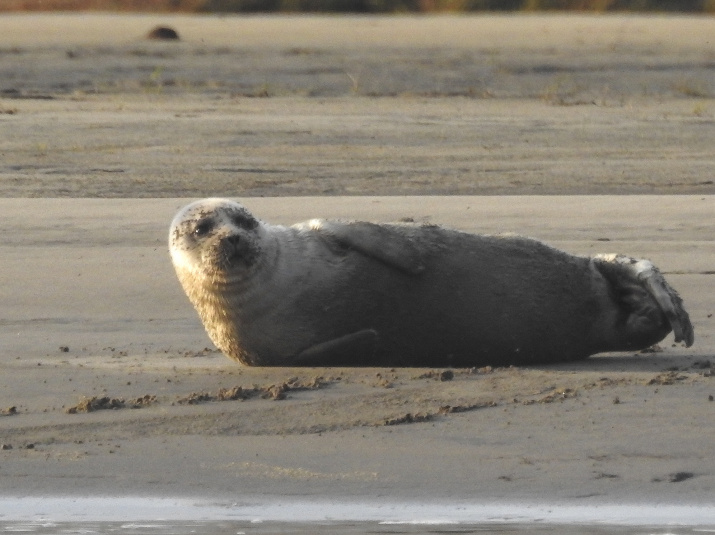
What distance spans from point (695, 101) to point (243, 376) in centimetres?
1251

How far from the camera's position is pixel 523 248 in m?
6.90

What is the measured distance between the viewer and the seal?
661 centimetres

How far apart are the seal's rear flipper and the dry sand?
164 millimetres

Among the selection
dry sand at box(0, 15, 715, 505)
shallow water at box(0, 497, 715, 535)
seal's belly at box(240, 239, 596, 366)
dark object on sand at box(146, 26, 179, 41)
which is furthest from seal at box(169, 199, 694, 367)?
dark object on sand at box(146, 26, 179, 41)

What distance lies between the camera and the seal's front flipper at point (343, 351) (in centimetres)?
655

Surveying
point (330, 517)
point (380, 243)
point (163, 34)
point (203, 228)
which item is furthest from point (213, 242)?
point (163, 34)

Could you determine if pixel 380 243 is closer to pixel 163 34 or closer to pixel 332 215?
pixel 332 215

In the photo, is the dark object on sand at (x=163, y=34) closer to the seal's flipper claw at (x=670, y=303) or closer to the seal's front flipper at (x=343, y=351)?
the seal's flipper claw at (x=670, y=303)

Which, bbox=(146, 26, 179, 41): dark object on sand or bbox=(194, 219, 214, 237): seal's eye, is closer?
bbox=(194, 219, 214, 237): seal's eye

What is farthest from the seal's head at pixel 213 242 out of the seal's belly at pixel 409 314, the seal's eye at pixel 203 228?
the seal's belly at pixel 409 314

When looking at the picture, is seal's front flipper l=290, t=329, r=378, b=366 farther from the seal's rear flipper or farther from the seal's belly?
the seal's rear flipper

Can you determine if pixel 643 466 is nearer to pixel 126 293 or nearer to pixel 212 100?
pixel 126 293

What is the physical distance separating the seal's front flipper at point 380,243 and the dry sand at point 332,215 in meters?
0.48

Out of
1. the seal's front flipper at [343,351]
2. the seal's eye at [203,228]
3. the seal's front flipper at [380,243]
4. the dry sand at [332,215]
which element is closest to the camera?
the dry sand at [332,215]
